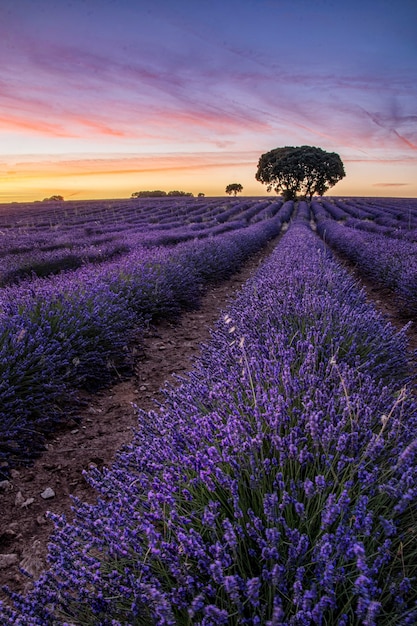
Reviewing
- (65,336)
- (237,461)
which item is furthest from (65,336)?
(237,461)

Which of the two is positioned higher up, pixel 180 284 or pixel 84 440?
pixel 180 284

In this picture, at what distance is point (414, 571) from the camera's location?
1.22m

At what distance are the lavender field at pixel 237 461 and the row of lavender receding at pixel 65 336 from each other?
2cm

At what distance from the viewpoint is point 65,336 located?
11.7 ft

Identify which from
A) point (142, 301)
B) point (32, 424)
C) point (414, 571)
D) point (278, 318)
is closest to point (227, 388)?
point (414, 571)

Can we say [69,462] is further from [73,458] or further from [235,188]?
[235,188]

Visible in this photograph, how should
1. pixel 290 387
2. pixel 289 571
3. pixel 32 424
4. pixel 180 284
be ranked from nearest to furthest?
pixel 289 571 < pixel 290 387 < pixel 32 424 < pixel 180 284

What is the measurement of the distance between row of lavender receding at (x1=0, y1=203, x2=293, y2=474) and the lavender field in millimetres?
23

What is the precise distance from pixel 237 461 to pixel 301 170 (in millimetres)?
44615

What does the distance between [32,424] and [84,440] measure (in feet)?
1.23

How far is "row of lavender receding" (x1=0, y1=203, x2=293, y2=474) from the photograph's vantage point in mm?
2793

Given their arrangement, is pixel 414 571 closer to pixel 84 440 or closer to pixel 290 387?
pixel 290 387

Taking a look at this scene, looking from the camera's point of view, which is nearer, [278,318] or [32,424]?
[32,424]

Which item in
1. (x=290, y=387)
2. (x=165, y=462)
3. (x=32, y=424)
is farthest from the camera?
(x=32, y=424)
